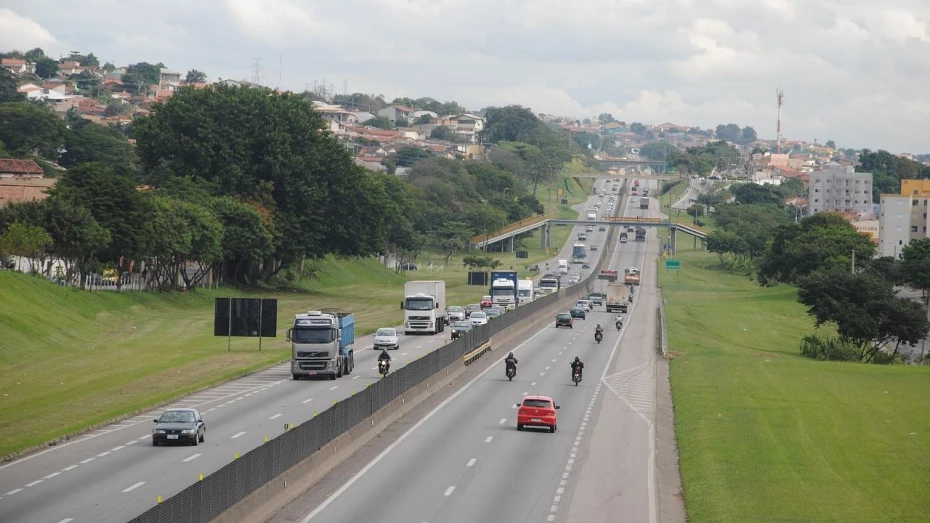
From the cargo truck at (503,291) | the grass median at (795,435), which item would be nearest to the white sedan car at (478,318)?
the grass median at (795,435)

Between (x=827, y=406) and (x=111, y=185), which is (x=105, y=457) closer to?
(x=827, y=406)

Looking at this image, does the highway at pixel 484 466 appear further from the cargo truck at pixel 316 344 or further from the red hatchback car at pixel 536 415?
the cargo truck at pixel 316 344

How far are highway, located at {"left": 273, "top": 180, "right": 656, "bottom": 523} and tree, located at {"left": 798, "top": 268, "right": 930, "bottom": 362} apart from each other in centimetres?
3137

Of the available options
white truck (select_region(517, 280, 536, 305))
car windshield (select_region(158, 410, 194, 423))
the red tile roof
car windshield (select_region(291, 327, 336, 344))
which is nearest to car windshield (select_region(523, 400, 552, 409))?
car windshield (select_region(158, 410, 194, 423))

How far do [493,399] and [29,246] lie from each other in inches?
1582

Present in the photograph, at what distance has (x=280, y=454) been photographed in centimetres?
3006

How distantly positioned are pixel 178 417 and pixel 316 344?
18709 mm

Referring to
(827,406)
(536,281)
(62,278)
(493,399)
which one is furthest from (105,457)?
(536,281)

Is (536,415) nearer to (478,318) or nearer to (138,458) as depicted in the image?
(138,458)

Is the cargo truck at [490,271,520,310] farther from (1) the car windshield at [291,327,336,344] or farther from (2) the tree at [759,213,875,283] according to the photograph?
(1) the car windshield at [291,327,336,344]

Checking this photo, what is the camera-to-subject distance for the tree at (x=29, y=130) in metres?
190

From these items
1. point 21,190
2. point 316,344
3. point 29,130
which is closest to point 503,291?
point 21,190

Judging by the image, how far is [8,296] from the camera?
242 ft

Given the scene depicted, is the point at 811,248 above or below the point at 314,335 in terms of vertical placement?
above
